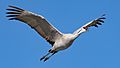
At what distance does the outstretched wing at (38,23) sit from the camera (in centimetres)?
3219

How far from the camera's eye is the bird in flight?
105 ft

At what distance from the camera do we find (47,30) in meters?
33.2

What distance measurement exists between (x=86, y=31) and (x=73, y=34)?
72 centimetres

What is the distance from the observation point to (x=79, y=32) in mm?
32250

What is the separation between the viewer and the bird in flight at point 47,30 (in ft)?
105

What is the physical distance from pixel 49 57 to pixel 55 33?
4.39 feet

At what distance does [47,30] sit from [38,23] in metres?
0.76

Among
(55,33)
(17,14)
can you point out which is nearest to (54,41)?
(55,33)

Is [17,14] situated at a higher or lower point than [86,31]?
higher

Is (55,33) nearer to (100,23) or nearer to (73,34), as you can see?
(73,34)

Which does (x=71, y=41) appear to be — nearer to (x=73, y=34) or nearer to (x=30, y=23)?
(x=73, y=34)

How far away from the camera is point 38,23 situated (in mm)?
32781

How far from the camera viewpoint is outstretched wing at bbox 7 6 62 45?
1267 inches

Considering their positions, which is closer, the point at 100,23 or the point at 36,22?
the point at 36,22
